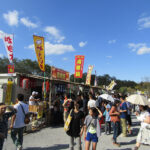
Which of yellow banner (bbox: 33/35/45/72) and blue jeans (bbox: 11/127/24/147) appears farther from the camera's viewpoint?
yellow banner (bbox: 33/35/45/72)

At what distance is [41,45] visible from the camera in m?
8.31

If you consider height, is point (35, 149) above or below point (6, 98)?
below

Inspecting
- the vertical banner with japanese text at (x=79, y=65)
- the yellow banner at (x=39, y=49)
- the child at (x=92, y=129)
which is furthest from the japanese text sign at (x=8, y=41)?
the child at (x=92, y=129)

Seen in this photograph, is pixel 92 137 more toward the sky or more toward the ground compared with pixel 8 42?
more toward the ground

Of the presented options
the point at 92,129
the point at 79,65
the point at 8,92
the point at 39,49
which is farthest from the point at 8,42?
the point at 92,129

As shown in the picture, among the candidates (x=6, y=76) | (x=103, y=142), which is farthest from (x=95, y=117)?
(x=6, y=76)

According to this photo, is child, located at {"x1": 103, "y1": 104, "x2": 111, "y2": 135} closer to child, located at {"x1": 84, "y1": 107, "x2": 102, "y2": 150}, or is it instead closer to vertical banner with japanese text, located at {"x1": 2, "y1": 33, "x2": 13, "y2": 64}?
child, located at {"x1": 84, "y1": 107, "x2": 102, "y2": 150}

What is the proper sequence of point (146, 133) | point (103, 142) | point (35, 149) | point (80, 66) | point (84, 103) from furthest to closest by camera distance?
point (80, 66) → point (84, 103) → point (103, 142) → point (35, 149) → point (146, 133)

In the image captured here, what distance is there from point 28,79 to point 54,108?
3.66 metres

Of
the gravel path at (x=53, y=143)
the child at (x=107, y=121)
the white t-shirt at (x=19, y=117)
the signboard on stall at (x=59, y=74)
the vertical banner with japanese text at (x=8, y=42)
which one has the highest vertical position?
the vertical banner with japanese text at (x=8, y=42)

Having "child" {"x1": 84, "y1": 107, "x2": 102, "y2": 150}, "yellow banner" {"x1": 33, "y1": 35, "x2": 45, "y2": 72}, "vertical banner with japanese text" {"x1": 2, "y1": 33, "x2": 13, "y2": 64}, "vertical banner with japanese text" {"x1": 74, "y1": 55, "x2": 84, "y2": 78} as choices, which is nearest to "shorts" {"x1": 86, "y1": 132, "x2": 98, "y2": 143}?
"child" {"x1": 84, "y1": 107, "x2": 102, "y2": 150}

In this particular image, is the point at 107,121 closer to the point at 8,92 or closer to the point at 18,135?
the point at 18,135

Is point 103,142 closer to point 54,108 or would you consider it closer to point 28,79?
point 54,108

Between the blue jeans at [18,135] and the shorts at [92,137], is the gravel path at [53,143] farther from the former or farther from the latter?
the shorts at [92,137]
